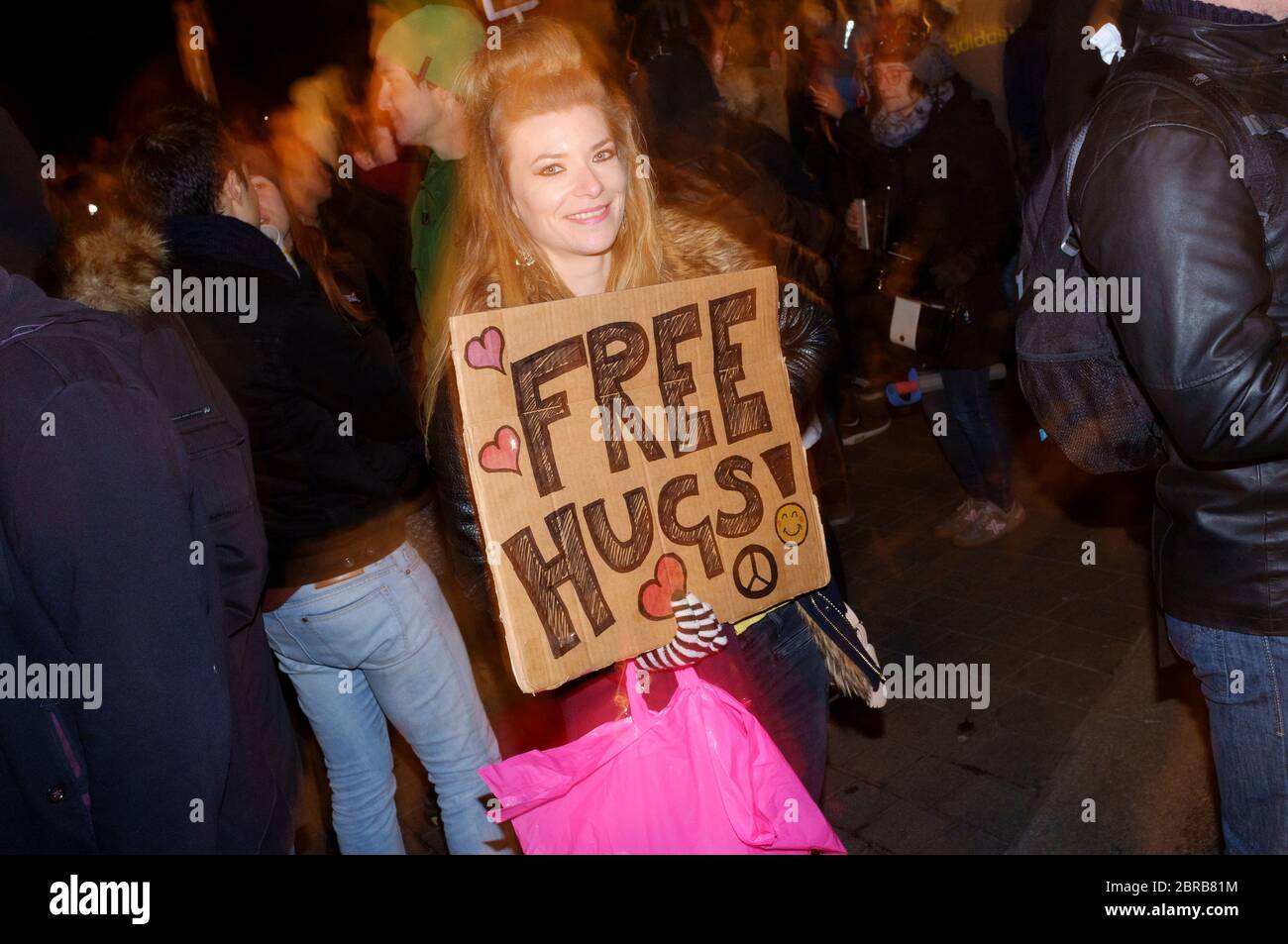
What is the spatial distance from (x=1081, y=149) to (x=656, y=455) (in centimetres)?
103

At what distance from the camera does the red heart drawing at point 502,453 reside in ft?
6.46

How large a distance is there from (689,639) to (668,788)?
0.31m

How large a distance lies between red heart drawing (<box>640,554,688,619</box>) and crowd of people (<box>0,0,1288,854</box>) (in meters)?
0.08

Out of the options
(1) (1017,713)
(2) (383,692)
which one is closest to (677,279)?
(2) (383,692)

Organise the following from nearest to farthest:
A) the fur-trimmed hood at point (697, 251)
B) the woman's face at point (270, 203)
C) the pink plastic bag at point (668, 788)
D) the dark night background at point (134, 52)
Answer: the pink plastic bag at point (668, 788) → the fur-trimmed hood at point (697, 251) → the woman's face at point (270, 203) → the dark night background at point (134, 52)

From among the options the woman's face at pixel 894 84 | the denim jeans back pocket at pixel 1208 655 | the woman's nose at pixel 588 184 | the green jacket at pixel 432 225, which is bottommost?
the denim jeans back pocket at pixel 1208 655

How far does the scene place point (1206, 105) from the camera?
5.96 feet

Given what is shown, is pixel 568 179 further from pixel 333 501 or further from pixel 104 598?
pixel 104 598

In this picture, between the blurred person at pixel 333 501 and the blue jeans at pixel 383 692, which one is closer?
the blurred person at pixel 333 501

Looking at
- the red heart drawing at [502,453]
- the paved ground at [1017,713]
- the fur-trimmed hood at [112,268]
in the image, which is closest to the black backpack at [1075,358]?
the red heart drawing at [502,453]

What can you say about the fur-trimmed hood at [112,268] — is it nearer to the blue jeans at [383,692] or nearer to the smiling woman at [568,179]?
the smiling woman at [568,179]

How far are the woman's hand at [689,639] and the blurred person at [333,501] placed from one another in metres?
1.06

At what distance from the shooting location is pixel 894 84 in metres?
5.20

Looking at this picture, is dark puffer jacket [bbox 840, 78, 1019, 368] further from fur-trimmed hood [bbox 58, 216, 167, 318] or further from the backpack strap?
fur-trimmed hood [bbox 58, 216, 167, 318]
